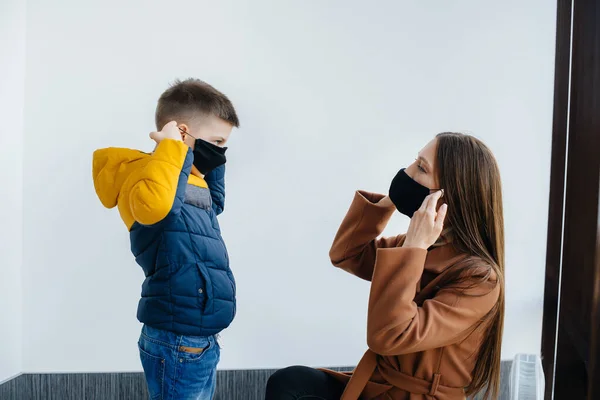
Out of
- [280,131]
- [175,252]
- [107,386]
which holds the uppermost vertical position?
[280,131]

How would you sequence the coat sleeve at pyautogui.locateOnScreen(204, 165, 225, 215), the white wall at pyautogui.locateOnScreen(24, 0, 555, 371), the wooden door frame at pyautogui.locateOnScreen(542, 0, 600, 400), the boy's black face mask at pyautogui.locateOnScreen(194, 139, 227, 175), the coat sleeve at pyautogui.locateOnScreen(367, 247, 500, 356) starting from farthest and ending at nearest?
the white wall at pyautogui.locateOnScreen(24, 0, 555, 371) → the wooden door frame at pyautogui.locateOnScreen(542, 0, 600, 400) → the coat sleeve at pyautogui.locateOnScreen(204, 165, 225, 215) → the boy's black face mask at pyautogui.locateOnScreen(194, 139, 227, 175) → the coat sleeve at pyautogui.locateOnScreen(367, 247, 500, 356)

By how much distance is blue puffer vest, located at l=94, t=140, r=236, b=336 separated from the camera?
55.4 inches

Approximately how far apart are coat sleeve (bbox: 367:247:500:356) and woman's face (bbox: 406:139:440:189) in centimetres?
21

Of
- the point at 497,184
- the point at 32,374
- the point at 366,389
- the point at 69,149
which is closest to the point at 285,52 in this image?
the point at 69,149

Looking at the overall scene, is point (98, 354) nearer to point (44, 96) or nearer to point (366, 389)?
point (44, 96)

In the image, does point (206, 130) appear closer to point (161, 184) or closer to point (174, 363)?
point (161, 184)

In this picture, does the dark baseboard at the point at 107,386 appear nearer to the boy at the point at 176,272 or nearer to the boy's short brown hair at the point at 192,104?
the boy at the point at 176,272

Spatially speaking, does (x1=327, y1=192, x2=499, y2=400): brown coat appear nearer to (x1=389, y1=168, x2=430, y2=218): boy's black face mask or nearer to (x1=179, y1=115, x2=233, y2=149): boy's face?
(x1=389, y1=168, x2=430, y2=218): boy's black face mask

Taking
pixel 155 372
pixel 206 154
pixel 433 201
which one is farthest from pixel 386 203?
pixel 155 372

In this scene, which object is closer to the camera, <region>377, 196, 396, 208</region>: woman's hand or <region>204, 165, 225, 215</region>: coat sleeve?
<region>377, 196, 396, 208</region>: woman's hand

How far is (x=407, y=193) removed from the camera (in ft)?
4.86

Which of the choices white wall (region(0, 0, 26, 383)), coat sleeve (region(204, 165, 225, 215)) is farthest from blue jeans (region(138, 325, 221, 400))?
white wall (region(0, 0, 26, 383))

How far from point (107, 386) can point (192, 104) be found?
46.6 inches

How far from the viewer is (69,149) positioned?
207cm
